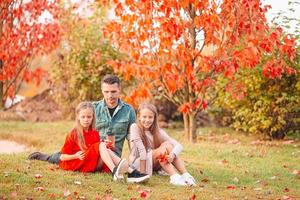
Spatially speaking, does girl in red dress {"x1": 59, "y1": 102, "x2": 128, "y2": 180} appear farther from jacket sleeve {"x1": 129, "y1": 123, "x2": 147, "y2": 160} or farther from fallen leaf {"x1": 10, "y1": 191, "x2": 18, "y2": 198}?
fallen leaf {"x1": 10, "y1": 191, "x2": 18, "y2": 198}

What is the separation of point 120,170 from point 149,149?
0.59m

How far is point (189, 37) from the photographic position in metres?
9.68

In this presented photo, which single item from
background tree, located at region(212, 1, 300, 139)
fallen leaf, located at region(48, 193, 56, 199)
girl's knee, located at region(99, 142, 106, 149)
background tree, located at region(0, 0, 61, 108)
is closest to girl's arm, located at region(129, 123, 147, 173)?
girl's knee, located at region(99, 142, 106, 149)

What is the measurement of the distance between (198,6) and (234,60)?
3.16ft

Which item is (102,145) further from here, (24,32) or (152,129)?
(24,32)

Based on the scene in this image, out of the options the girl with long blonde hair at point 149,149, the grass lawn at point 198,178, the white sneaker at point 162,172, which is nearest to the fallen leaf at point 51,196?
the grass lawn at point 198,178

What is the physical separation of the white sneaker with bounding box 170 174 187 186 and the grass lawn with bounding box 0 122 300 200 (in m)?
0.08

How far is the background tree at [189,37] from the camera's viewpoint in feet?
28.8

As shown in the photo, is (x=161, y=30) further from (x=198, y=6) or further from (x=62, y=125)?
(x=62, y=125)

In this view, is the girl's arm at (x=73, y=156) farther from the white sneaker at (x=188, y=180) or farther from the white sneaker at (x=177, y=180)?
the white sneaker at (x=188, y=180)

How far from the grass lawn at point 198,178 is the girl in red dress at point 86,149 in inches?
5.8

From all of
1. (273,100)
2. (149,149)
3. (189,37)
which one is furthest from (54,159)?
(273,100)

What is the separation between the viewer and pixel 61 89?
47.8 feet

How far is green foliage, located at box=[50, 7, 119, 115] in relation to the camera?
45.6 ft
